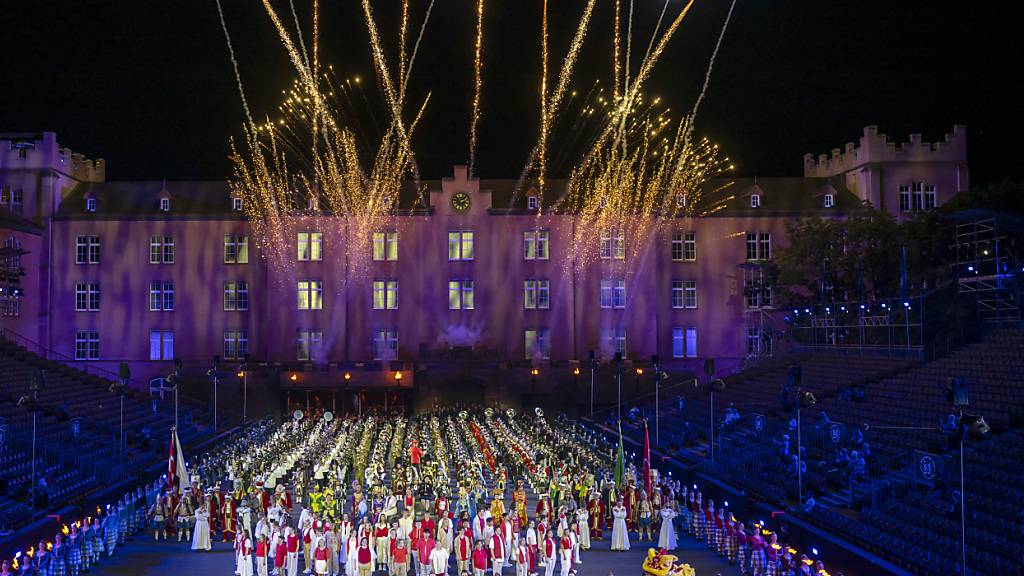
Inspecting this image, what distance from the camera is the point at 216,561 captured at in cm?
2722

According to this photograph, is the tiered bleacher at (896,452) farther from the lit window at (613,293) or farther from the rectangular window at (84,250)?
the rectangular window at (84,250)

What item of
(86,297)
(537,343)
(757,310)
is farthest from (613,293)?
(86,297)

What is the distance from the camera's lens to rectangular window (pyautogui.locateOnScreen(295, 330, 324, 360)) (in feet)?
209

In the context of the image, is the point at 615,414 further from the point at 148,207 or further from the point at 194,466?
the point at 148,207

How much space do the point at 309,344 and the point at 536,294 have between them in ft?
48.9

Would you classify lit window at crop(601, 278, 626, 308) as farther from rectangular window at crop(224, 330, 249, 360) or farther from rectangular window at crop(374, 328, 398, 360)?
rectangular window at crop(224, 330, 249, 360)

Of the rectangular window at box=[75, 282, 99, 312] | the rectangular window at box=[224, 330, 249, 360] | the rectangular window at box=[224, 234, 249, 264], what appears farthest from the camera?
the rectangular window at box=[224, 234, 249, 264]

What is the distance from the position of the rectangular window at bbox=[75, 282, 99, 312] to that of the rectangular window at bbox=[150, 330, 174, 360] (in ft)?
13.2

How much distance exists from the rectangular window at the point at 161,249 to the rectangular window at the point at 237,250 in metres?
3.47

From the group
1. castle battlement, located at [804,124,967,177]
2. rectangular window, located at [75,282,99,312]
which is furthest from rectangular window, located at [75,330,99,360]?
castle battlement, located at [804,124,967,177]

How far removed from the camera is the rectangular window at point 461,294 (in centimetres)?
6425

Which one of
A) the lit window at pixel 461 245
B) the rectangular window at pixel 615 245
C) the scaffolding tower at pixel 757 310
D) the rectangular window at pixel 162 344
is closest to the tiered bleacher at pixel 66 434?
the rectangular window at pixel 162 344

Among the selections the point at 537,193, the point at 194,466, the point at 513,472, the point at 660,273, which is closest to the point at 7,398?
the point at 194,466

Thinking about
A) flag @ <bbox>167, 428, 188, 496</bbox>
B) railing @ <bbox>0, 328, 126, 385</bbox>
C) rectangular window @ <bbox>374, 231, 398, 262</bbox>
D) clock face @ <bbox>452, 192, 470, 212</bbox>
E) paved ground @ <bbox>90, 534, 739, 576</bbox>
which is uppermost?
clock face @ <bbox>452, 192, 470, 212</bbox>
